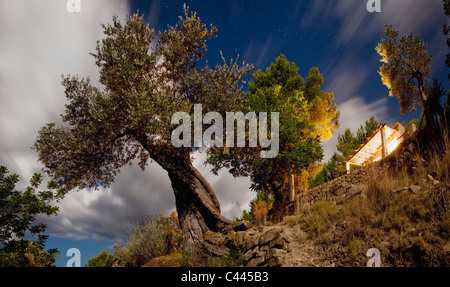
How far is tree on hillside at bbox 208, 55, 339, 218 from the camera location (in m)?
15.2

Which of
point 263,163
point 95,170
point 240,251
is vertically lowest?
point 240,251

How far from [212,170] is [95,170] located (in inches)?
274

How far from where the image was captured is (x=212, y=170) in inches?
577

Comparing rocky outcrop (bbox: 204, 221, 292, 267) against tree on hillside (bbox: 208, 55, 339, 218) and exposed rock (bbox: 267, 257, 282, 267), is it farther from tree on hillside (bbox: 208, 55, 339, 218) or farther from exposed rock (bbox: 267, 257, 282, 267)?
tree on hillside (bbox: 208, 55, 339, 218)

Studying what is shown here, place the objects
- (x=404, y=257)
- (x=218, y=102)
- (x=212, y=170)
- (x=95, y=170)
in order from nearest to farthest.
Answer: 1. (x=404, y=257)
2. (x=218, y=102)
3. (x=95, y=170)
4. (x=212, y=170)

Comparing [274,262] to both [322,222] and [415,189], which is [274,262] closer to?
[322,222]

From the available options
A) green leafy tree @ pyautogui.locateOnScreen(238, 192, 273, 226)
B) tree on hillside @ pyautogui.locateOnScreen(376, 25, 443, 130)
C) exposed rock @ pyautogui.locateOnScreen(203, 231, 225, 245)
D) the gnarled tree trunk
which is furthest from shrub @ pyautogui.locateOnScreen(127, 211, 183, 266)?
tree on hillside @ pyautogui.locateOnScreen(376, 25, 443, 130)

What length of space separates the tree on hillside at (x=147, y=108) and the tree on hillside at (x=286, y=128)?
3.47 meters

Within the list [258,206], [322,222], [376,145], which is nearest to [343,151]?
[376,145]

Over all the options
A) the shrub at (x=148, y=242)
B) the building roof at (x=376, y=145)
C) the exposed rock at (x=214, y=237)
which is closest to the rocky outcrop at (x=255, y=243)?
the exposed rock at (x=214, y=237)

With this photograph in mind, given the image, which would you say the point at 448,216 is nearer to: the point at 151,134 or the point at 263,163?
the point at 151,134

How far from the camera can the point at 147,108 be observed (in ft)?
31.3
